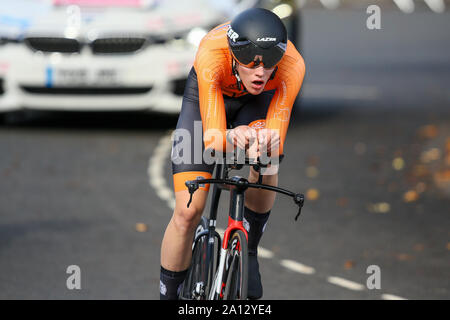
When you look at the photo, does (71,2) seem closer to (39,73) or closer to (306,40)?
(39,73)

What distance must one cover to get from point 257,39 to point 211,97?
1.51ft

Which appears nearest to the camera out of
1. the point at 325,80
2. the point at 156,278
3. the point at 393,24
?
the point at 156,278

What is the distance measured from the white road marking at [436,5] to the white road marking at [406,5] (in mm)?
676

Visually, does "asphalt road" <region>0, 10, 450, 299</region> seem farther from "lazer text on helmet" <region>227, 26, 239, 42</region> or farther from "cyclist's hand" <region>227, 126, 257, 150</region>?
"lazer text on helmet" <region>227, 26, 239, 42</region>

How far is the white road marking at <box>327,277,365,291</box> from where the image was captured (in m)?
6.76

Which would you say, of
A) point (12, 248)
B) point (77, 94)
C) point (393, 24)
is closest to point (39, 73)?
point (77, 94)

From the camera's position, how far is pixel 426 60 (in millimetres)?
22703

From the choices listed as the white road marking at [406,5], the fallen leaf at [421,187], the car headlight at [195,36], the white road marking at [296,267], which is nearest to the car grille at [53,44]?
the car headlight at [195,36]

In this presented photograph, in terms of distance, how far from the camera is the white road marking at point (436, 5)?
37.0m

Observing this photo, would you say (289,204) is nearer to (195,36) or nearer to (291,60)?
(195,36)

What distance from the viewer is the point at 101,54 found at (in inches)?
482

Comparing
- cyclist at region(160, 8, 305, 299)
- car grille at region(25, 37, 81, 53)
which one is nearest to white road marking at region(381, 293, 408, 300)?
cyclist at region(160, 8, 305, 299)

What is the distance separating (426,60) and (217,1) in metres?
11.0

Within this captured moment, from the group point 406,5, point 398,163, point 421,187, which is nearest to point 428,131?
point 398,163
